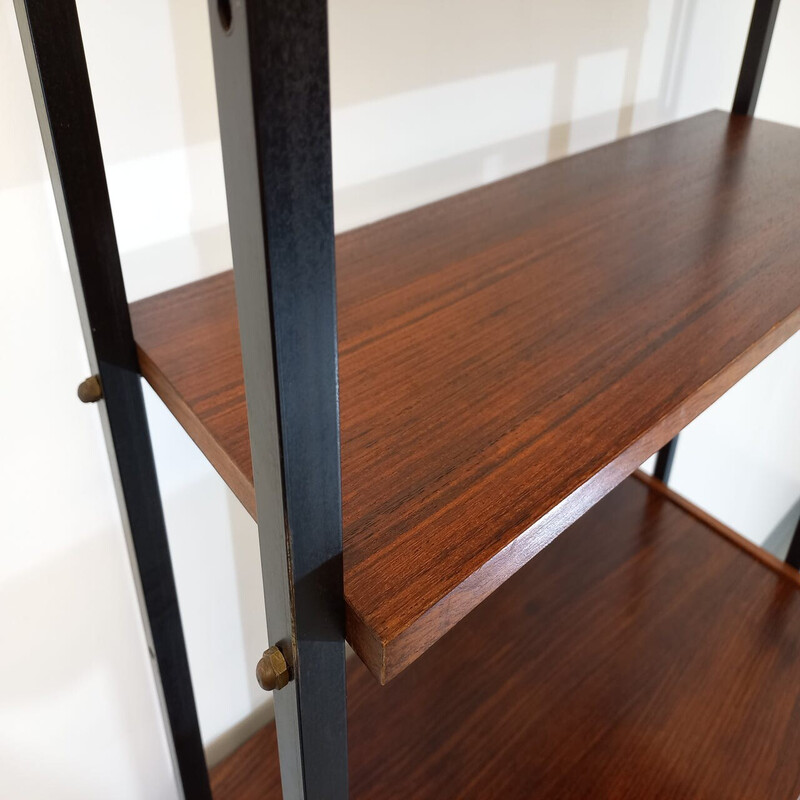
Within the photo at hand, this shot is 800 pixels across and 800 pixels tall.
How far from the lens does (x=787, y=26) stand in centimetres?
100

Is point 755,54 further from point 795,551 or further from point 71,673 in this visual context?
point 71,673

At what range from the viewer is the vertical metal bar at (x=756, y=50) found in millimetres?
757

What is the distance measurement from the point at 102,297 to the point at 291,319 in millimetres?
254

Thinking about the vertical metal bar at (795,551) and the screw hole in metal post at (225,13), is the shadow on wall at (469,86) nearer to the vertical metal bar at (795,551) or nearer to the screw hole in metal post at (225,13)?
the screw hole in metal post at (225,13)

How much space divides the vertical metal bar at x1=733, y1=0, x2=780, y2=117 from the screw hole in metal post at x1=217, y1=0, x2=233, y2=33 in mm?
754

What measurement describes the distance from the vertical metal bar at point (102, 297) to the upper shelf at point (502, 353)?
0.03 metres

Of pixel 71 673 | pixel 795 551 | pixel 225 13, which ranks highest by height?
pixel 225 13

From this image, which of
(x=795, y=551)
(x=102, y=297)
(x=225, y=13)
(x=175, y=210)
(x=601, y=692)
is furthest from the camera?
(x=795, y=551)

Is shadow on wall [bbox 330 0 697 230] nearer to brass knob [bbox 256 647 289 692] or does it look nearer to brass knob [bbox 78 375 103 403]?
brass knob [bbox 78 375 103 403]

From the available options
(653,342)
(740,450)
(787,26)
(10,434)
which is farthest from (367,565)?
(740,450)

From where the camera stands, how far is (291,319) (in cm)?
23

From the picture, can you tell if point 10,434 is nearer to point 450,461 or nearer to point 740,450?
point 450,461

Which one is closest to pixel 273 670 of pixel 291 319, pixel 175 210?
pixel 291 319

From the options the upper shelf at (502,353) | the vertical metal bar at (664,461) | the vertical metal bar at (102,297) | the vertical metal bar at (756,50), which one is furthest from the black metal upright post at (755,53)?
the vertical metal bar at (102,297)
